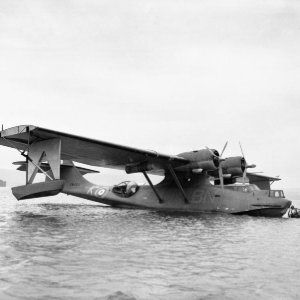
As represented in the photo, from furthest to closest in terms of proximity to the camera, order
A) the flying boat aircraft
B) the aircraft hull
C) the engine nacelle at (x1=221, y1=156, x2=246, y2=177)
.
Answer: the engine nacelle at (x1=221, y1=156, x2=246, y2=177) < the aircraft hull < the flying boat aircraft

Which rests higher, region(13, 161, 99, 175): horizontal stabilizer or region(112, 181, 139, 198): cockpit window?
region(13, 161, 99, 175): horizontal stabilizer

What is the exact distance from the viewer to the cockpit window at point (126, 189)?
1031 inches

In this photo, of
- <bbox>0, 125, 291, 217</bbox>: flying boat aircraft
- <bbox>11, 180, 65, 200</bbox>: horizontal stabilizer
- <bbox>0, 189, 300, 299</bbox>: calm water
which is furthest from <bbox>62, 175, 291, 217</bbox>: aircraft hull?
<bbox>11, 180, 65, 200</bbox>: horizontal stabilizer

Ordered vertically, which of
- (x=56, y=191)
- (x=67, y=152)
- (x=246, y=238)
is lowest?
(x=246, y=238)

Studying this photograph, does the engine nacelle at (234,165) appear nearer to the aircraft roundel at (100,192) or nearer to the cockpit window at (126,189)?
the cockpit window at (126,189)

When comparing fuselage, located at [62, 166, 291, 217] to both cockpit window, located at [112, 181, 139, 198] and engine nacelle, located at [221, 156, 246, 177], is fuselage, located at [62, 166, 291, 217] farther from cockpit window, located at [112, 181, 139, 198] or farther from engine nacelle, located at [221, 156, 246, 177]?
engine nacelle, located at [221, 156, 246, 177]

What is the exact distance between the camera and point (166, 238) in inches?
439

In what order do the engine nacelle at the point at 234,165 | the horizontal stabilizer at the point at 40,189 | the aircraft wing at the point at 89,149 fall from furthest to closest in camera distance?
the engine nacelle at the point at 234,165 → the aircraft wing at the point at 89,149 → the horizontal stabilizer at the point at 40,189

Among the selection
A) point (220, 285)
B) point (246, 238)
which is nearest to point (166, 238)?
point (246, 238)

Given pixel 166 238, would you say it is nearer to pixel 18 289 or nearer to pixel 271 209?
pixel 18 289

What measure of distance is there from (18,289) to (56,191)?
36.2 ft

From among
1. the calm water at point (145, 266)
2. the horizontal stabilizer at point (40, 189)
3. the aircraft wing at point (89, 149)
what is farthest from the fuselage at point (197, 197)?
the horizontal stabilizer at point (40, 189)

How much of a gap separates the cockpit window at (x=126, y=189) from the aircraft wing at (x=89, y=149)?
1378 millimetres

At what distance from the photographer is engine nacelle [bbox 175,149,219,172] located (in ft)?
69.5
